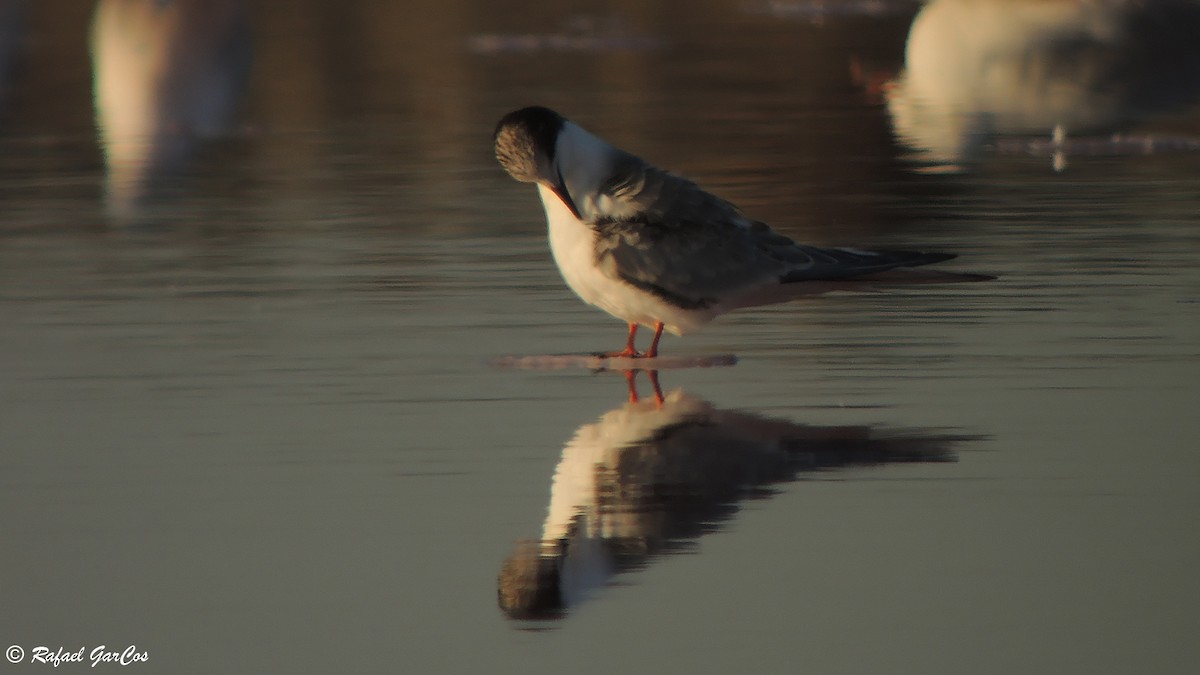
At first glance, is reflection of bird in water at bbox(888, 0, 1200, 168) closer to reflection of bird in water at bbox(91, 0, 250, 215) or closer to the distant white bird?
reflection of bird in water at bbox(91, 0, 250, 215)

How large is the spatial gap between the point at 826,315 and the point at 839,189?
357cm

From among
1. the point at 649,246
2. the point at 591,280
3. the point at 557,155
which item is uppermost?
the point at 557,155

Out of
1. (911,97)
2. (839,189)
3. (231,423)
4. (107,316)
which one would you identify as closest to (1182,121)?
(911,97)

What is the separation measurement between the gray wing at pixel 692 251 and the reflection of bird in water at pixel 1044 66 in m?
6.84

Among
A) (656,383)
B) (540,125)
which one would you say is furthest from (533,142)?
(656,383)

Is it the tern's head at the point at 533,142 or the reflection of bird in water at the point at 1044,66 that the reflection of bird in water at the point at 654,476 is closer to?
the tern's head at the point at 533,142

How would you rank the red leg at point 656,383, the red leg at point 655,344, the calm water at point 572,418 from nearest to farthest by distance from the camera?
the calm water at point 572,418, the red leg at point 656,383, the red leg at point 655,344

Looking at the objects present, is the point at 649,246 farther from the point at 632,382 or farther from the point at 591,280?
the point at 632,382

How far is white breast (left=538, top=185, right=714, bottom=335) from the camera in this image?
296 inches

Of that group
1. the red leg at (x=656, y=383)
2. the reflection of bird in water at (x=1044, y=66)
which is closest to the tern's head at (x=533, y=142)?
the red leg at (x=656, y=383)

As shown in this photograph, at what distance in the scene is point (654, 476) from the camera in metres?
5.99

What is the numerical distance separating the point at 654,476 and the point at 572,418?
2.74ft

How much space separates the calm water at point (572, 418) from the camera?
4879mm

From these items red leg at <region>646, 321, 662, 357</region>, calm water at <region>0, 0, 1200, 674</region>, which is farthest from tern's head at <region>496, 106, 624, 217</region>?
calm water at <region>0, 0, 1200, 674</region>
